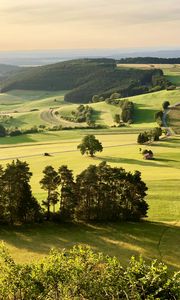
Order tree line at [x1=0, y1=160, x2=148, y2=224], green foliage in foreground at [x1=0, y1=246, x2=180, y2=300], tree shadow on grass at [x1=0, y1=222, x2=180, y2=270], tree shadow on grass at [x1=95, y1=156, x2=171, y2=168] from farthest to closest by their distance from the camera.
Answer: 1. tree shadow on grass at [x1=95, y1=156, x2=171, y2=168]
2. tree line at [x1=0, y1=160, x2=148, y2=224]
3. tree shadow on grass at [x1=0, y1=222, x2=180, y2=270]
4. green foliage in foreground at [x1=0, y1=246, x2=180, y2=300]

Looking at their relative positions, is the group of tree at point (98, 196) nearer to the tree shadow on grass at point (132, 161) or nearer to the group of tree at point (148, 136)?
the tree shadow on grass at point (132, 161)

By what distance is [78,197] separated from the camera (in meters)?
71.2

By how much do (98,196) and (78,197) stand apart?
132 inches

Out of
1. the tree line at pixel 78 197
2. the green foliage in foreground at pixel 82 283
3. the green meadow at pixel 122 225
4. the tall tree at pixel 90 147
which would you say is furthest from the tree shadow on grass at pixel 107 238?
the tall tree at pixel 90 147

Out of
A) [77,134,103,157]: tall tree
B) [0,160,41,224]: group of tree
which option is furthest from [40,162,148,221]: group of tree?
[77,134,103,157]: tall tree

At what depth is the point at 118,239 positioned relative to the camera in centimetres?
6212

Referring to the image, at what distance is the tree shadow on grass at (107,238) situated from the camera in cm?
5769

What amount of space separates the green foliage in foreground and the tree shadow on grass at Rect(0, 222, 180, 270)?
1548cm

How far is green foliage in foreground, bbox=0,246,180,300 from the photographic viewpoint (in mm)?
37844

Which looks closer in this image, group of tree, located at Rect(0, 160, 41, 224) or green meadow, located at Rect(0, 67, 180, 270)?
green meadow, located at Rect(0, 67, 180, 270)

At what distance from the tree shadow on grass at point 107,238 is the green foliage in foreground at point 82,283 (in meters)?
15.5

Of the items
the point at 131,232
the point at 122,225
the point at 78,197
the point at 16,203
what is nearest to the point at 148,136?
the point at 78,197

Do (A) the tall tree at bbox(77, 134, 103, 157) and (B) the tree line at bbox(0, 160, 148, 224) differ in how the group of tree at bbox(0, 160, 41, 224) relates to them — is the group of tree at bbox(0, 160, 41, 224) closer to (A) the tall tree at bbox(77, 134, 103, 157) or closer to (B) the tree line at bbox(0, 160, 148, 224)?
(B) the tree line at bbox(0, 160, 148, 224)

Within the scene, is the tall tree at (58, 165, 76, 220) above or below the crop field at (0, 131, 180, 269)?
above
